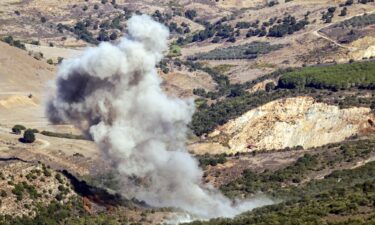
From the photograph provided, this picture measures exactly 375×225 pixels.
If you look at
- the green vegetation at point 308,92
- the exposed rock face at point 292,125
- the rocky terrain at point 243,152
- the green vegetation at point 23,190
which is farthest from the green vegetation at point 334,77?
the green vegetation at point 23,190

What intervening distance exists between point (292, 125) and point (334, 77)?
21470 mm

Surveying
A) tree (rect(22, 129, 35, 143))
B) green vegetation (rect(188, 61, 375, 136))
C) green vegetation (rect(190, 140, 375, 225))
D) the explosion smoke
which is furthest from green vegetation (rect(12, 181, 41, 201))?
green vegetation (rect(188, 61, 375, 136))

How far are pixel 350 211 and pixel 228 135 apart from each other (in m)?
74.7

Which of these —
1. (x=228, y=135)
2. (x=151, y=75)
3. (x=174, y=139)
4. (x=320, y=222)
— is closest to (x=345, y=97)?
(x=228, y=135)

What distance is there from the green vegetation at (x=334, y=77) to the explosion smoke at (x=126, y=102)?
2796 inches

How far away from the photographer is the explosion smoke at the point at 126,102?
97062 mm

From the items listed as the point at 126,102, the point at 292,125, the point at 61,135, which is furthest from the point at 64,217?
the point at 292,125

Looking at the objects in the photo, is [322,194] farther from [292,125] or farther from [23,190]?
[292,125]

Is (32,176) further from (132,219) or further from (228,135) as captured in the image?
(228,135)

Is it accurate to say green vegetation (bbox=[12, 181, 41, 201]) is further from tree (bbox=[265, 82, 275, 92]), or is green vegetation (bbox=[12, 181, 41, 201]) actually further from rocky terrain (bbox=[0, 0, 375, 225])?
tree (bbox=[265, 82, 275, 92])

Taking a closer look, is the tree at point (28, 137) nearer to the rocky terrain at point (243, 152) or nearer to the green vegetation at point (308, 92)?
the rocky terrain at point (243, 152)

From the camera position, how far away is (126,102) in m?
97.6

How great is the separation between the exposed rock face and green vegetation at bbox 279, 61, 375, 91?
9993 millimetres

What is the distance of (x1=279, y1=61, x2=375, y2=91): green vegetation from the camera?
16962 cm
